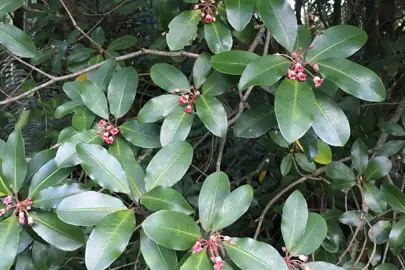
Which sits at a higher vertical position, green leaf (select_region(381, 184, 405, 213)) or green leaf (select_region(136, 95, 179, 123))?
green leaf (select_region(136, 95, 179, 123))

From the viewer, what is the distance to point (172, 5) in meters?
0.94

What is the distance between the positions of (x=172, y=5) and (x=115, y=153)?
0.40 meters

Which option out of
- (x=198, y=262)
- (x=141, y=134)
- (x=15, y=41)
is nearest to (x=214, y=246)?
(x=198, y=262)

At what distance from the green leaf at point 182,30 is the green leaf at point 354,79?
259 millimetres

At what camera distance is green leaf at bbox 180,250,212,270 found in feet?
1.87

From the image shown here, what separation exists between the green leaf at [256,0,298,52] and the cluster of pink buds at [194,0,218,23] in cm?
11

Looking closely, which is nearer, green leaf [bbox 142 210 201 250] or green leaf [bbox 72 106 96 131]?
green leaf [bbox 142 210 201 250]

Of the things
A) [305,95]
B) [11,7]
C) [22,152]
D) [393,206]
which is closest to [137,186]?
[22,152]

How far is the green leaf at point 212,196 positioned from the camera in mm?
651

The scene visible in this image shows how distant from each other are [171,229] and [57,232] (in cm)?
22

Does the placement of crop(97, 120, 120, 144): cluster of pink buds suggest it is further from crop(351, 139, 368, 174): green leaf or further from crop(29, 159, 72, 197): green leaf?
crop(351, 139, 368, 174): green leaf

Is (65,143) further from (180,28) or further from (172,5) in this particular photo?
(172,5)

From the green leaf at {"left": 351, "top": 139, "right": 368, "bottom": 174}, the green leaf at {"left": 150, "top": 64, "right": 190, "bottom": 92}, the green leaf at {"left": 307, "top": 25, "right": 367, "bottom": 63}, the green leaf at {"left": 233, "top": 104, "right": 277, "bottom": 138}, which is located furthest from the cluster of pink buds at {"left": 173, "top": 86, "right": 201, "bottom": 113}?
the green leaf at {"left": 351, "top": 139, "right": 368, "bottom": 174}

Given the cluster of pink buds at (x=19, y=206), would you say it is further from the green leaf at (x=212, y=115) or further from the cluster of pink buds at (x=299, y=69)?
the cluster of pink buds at (x=299, y=69)
